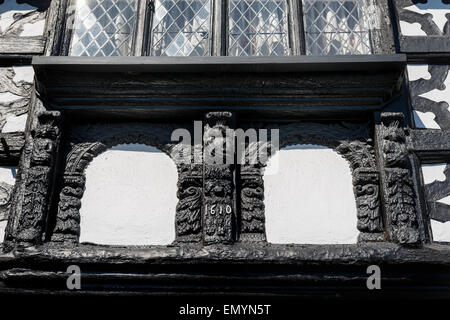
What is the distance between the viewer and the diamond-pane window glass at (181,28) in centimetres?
406

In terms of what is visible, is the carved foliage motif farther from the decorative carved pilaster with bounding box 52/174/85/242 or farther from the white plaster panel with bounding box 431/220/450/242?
the white plaster panel with bounding box 431/220/450/242

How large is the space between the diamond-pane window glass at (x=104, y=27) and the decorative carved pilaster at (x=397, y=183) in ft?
5.74

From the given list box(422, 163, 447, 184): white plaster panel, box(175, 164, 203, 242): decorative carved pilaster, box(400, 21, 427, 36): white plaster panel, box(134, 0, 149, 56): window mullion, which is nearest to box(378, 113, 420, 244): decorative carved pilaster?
box(422, 163, 447, 184): white plaster panel

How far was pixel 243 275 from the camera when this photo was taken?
10.5 ft

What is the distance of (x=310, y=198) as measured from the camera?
358cm

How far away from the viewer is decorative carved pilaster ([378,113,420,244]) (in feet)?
11.0

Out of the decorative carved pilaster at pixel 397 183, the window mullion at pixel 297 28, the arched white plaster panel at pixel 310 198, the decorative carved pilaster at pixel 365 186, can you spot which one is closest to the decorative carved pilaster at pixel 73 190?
the arched white plaster panel at pixel 310 198

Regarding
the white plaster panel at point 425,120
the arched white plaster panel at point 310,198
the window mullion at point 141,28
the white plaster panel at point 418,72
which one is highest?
the window mullion at point 141,28

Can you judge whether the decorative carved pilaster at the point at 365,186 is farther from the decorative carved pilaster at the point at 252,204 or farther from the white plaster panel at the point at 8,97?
the white plaster panel at the point at 8,97

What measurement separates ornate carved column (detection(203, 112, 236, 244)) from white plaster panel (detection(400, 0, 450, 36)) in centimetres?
148

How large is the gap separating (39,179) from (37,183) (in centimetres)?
3

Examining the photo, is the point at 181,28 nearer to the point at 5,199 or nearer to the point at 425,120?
the point at 5,199

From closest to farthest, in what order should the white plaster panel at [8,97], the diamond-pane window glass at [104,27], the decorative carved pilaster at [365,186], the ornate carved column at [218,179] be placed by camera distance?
the ornate carved column at [218,179], the decorative carved pilaster at [365,186], the white plaster panel at [8,97], the diamond-pane window glass at [104,27]

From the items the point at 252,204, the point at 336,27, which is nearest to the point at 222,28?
the point at 336,27
